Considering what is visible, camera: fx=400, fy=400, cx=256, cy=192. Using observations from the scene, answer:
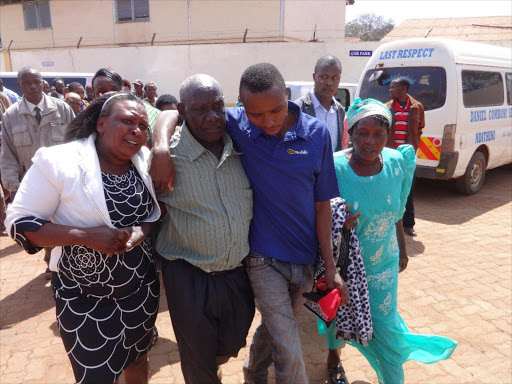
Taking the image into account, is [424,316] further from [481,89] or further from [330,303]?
[481,89]

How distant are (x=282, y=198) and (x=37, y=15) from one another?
21.8 meters

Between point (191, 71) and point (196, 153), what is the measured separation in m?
14.3

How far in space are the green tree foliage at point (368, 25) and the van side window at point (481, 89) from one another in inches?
1255

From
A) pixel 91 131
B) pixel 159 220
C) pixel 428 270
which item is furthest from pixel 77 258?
pixel 428 270

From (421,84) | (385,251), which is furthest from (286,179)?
(421,84)

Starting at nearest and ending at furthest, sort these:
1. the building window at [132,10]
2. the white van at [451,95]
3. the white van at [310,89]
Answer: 1. the white van at [451,95]
2. the white van at [310,89]
3. the building window at [132,10]

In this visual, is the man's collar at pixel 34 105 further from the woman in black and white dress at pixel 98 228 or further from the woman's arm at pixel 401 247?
the woman's arm at pixel 401 247

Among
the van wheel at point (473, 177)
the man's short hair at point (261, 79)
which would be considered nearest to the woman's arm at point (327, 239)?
the man's short hair at point (261, 79)

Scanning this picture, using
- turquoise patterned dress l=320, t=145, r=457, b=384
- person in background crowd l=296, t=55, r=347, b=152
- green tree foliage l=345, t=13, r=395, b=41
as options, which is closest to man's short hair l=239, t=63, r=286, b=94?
turquoise patterned dress l=320, t=145, r=457, b=384

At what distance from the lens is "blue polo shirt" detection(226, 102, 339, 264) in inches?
70.4

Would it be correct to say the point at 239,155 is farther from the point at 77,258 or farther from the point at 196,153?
the point at 77,258

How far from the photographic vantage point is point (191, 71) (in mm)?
15148

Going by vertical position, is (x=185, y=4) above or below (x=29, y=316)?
above

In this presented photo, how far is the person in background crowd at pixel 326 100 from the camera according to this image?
3.35 meters
